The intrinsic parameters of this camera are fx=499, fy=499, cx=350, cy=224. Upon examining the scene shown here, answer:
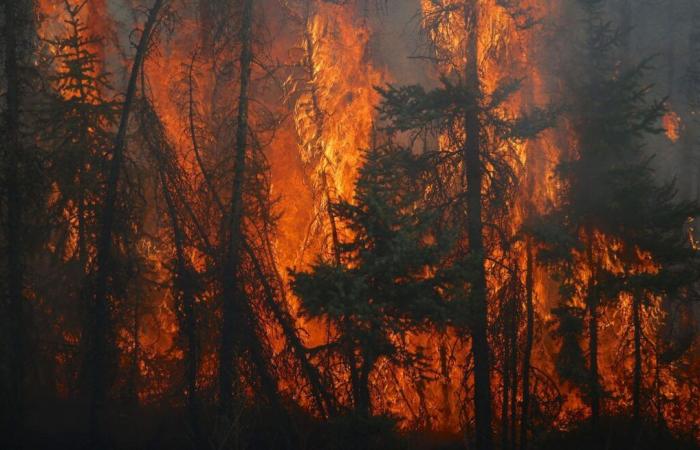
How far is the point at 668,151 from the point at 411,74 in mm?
17059

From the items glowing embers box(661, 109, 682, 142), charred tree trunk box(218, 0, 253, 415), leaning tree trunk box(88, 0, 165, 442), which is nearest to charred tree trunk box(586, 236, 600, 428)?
charred tree trunk box(218, 0, 253, 415)

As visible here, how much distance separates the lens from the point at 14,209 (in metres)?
9.71

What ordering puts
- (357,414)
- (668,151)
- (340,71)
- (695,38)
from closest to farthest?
(357,414) < (340,71) < (695,38) < (668,151)

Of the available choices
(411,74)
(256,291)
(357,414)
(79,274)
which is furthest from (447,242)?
(411,74)

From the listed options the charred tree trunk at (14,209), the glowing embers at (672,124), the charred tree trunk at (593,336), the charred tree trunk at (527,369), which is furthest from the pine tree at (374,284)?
the glowing embers at (672,124)

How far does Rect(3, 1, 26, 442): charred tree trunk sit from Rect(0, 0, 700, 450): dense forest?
47 mm

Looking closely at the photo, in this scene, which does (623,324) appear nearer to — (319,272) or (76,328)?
(319,272)

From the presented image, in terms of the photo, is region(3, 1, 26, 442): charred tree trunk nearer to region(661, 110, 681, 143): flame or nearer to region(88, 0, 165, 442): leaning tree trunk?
region(88, 0, 165, 442): leaning tree trunk

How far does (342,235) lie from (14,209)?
21.9ft

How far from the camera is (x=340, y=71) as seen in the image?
16438mm

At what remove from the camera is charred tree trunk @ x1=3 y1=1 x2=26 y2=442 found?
951cm

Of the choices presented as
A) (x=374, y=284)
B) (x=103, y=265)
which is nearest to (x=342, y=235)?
(x=374, y=284)

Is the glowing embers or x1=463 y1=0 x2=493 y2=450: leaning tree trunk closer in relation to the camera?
x1=463 y1=0 x2=493 y2=450: leaning tree trunk

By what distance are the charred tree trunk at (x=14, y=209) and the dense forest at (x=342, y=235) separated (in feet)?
0.15
